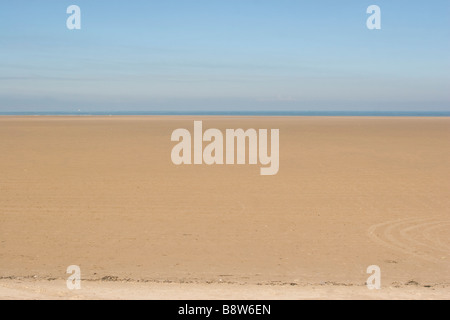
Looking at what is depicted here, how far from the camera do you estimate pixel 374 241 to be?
7.34 m

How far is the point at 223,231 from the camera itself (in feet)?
25.8

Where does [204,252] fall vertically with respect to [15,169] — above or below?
below

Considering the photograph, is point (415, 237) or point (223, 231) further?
point (223, 231)

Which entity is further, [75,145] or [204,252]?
[75,145]

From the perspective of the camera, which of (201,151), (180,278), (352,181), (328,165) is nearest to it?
(180,278)

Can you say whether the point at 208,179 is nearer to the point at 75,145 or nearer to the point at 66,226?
the point at 66,226

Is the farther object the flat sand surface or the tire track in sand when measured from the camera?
the tire track in sand

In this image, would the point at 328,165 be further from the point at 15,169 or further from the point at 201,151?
the point at 15,169

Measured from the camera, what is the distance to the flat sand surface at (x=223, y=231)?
5.56 meters

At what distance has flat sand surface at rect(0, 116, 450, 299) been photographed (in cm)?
556

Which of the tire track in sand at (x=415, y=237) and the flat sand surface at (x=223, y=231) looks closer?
the flat sand surface at (x=223, y=231)
